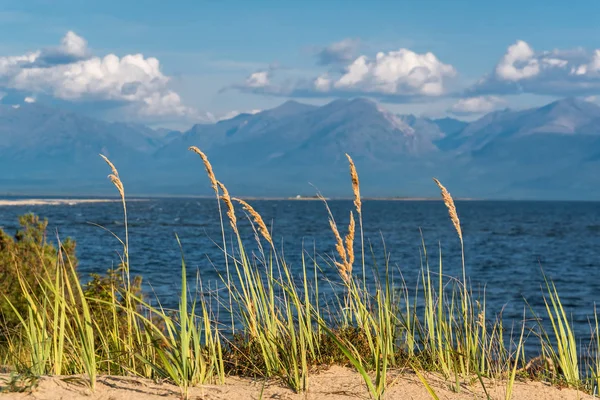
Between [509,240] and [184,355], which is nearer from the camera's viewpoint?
[184,355]

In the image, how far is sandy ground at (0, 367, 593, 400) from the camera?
229 inches

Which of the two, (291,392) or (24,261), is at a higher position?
(24,261)

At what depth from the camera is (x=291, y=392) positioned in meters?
6.17

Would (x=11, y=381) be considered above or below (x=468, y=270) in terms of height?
above

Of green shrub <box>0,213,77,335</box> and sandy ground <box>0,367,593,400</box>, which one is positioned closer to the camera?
sandy ground <box>0,367,593,400</box>

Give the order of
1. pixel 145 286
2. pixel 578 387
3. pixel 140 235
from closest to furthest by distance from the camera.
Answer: pixel 578 387, pixel 145 286, pixel 140 235

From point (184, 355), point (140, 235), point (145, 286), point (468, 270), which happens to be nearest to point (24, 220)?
point (184, 355)

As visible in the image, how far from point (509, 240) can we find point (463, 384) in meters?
68.6

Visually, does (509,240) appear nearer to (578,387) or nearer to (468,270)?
(468,270)

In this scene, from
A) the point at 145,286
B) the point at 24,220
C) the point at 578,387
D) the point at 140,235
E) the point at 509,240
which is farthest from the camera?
the point at 509,240

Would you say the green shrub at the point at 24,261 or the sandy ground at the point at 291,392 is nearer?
the sandy ground at the point at 291,392

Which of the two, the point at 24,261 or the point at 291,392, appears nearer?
the point at 291,392

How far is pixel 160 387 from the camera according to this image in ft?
20.0

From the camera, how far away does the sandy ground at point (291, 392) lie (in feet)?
19.1
